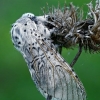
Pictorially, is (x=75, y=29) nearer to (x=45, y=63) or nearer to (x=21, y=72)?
(x=45, y=63)

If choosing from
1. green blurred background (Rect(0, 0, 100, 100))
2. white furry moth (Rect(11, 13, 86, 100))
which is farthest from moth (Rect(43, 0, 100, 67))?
green blurred background (Rect(0, 0, 100, 100))

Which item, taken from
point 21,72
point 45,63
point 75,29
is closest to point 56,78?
point 45,63

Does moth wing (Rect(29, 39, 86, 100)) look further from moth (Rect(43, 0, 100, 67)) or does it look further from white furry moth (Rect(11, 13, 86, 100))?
moth (Rect(43, 0, 100, 67))

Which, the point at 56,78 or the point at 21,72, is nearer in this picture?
the point at 56,78

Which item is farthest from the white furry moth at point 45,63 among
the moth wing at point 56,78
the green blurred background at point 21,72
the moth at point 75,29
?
the green blurred background at point 21,72

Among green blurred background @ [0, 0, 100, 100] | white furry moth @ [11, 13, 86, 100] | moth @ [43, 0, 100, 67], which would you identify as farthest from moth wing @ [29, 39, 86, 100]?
green blurred background @ [0, 0, 100, 100]

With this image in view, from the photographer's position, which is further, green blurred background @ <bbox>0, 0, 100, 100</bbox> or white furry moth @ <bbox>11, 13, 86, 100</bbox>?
green blurred background @ <bbox>0, 0, 100, 100</bbox>

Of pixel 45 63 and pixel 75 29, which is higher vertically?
pixel 75 29

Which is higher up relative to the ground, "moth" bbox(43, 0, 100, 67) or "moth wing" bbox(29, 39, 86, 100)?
"moth" bbox(43, 0, 100, 67)

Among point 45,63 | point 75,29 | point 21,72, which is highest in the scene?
point 75,29

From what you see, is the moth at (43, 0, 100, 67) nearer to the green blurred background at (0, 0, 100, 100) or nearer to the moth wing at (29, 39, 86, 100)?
the moth wing at (29, 39, 86, 100)
